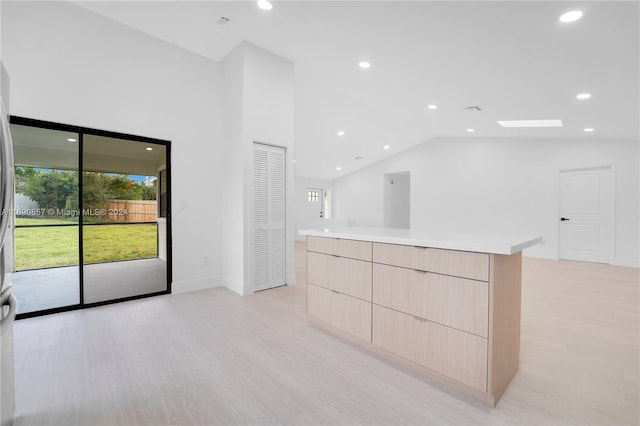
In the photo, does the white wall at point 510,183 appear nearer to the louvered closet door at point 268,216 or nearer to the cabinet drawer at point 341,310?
the louvered closet door at point 268,216

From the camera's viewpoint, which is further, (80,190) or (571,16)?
(80,190)

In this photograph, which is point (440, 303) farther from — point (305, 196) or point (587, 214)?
point (305, 196)

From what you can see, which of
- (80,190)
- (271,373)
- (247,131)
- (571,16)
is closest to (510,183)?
(571,16)

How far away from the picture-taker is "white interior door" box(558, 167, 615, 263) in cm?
583

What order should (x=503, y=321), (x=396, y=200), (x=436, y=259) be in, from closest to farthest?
(x=503, y=321) → (x=436, y=259) → (x=396, y=200)

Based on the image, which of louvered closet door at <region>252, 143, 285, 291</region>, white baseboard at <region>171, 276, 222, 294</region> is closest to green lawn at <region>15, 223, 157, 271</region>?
white baseboard at <region>171, 276, 222, 294</region>

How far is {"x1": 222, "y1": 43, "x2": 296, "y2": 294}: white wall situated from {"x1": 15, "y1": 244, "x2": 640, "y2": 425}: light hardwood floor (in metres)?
0.94

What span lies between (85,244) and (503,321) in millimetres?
4133

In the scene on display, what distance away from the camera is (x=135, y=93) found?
360cm

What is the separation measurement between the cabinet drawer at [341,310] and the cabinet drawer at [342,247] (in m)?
0.33

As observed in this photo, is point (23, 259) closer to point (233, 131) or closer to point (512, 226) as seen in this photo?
point (233, 131)

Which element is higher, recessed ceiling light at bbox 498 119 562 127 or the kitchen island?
recessed ceiling light at bbox 498 119 562 127

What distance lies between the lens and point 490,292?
1574 mm

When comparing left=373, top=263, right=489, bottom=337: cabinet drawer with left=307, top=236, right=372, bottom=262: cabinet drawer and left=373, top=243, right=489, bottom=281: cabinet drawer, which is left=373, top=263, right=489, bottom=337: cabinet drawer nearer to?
left=373, top=243, right=489, bottom=281: cabinet drawer
